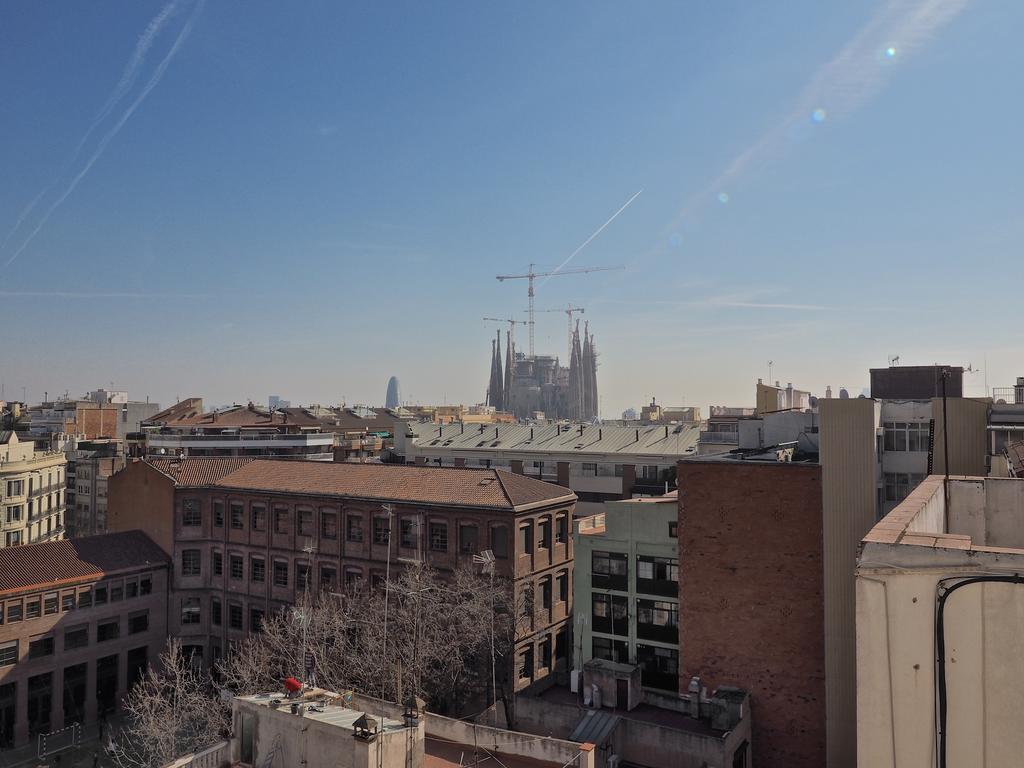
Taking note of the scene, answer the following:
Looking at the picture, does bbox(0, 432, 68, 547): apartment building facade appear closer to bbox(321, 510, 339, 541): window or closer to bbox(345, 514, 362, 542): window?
bbox(321, 510, 339, 541): window

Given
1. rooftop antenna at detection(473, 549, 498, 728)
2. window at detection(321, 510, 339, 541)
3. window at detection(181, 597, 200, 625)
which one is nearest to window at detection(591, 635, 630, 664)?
rooftop antenna at detection(473, 549, 498, 728)

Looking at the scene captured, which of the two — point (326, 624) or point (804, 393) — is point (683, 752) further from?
point (804, 393)

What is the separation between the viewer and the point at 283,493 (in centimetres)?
4884

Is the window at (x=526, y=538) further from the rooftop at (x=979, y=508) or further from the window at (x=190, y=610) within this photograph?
the rooftop at (x=979, y=508)

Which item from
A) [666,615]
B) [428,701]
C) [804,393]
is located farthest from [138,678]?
[804,393]

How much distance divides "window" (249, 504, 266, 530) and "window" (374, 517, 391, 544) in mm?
9505

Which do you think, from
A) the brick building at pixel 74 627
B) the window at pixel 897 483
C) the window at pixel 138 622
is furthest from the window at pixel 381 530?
the window at pixel 897 483

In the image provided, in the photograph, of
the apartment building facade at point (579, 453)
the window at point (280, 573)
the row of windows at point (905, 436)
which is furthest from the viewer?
the apartment building facade at point (579, 453)

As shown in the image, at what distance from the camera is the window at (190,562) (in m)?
51.1

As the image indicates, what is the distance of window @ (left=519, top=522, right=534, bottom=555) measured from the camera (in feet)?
137

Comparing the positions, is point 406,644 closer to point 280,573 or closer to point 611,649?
point 611,649

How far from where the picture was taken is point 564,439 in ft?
245

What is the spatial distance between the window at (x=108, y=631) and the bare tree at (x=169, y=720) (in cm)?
339

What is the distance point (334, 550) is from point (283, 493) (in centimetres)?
562
